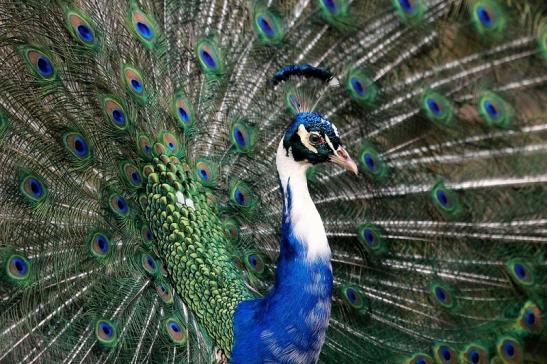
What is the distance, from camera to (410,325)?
7.97ft

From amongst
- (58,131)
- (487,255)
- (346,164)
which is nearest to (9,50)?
(58,131)

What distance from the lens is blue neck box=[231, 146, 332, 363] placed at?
2.05m

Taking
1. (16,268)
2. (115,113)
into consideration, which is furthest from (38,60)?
(16,268)

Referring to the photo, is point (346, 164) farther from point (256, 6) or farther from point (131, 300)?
point (131, 300)

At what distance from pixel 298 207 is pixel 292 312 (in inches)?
11.0

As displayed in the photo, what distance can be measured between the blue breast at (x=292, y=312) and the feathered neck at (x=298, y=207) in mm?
11

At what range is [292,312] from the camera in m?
2.13

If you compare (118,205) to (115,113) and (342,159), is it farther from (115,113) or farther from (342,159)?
(342,159)

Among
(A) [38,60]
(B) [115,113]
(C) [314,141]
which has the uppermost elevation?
(A) [38,60]

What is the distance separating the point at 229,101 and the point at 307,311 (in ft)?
2.25

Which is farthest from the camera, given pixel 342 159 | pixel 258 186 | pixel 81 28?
pixel 258 186

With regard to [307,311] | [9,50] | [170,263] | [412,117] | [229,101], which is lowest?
[307,311]

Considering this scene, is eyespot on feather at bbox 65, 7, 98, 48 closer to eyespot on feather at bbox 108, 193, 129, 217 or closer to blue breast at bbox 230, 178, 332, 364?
eyespot on feather at bbox 108, 193, 129, 217

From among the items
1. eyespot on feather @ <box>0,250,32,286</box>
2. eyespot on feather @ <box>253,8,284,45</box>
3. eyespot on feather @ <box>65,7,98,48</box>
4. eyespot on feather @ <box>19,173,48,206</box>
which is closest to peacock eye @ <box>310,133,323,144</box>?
eyespot on feather @ <box>253,8,284,45</box>
